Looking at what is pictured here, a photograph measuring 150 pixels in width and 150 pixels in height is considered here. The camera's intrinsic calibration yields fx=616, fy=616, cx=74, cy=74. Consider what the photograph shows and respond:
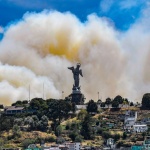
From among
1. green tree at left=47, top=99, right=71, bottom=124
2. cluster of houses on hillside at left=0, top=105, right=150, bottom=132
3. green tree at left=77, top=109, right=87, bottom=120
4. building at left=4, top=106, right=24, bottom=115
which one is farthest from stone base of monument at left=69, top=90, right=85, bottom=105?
building at left=4, top=106, right=24, bottom=115

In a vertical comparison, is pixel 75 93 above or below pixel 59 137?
above

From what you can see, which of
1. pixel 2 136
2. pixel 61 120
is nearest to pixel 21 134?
pixel 2 136

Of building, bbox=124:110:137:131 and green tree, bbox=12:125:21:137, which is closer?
green tree, bbox=12:125:21:137

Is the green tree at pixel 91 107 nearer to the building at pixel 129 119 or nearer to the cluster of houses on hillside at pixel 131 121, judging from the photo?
the cluster of houses on hillside at pixel 131 121

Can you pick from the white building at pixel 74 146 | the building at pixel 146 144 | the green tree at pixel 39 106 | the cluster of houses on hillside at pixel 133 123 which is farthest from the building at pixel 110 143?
the green tree at pixel 39 106

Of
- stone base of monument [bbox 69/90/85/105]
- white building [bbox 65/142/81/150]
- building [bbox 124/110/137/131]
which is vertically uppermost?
stone base of monument [bbox 69/90/85/105]

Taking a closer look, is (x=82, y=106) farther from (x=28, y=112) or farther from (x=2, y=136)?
(x=2, y=136)

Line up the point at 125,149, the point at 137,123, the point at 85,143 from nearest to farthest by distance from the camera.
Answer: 1. the point at 125,149
2. the point at 85,143
3. the point at 137,123

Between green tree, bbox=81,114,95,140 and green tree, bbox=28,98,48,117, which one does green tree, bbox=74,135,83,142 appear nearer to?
green tree, bbox=81,114,95,140

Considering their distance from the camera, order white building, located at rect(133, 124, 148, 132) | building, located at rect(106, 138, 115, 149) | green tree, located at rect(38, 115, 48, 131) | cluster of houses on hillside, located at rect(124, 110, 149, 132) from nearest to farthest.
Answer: building, located at rect(106, 138, 115, 149) < white building, located at rect(133, 124, 148, 132) < cluster of houses on hillside, located at rect(124, 110, 149, 132) < green tree, located at rect(38, 115, 48, 131)
